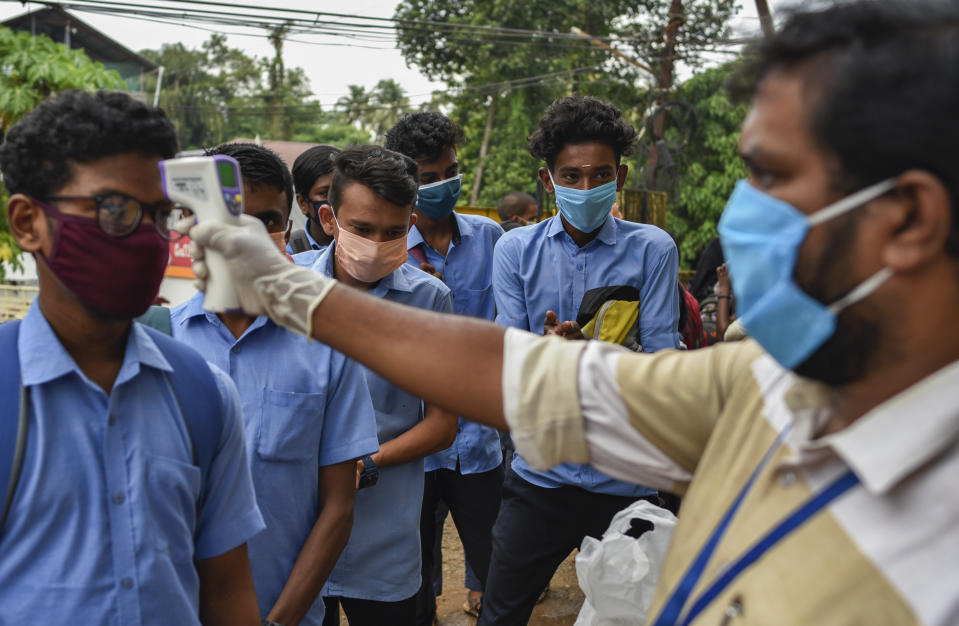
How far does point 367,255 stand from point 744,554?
6.85 ft

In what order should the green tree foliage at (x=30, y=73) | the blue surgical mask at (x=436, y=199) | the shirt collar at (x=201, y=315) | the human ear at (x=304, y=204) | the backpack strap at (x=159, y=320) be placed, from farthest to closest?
1. the green tree foliage at (x=30, y=73)
2. the human ear at (x=304, y=204)
3. the blue surgical mask at (x=436, y=199)
4. the shirt collar at (x=201, y=315)
5. the backpack strap at (x=159, y=320)

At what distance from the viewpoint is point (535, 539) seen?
3211 millimetres

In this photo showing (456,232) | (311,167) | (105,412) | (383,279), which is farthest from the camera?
(311,167)

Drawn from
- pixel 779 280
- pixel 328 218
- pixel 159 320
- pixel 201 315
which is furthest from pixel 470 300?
pixel 779 280

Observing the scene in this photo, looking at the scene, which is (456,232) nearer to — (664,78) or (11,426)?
(11,426)

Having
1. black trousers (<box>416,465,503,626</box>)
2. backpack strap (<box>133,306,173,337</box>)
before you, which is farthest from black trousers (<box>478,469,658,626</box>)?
Result: backpack strap (<box>133,306,173,337</box>)

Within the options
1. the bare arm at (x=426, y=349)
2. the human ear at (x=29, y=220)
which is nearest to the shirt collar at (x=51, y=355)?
the human ear at (x=29, y=220)

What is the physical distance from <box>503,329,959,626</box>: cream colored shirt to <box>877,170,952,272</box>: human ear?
16 cm

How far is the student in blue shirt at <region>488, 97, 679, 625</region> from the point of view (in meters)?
3.20

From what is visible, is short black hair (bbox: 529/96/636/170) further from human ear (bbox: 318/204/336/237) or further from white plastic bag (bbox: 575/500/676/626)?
white plastic bag (bbox: 575/500/676/626)

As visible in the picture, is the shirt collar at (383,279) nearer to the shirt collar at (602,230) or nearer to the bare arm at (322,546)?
the shirt collar at (602,230)

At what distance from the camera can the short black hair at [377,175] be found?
3000 millimetres

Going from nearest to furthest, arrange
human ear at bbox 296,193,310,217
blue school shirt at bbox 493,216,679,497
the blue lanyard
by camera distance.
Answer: the blue lanyard < blue school shirt at bbox 493,216,679,497 < human ear at bbox 296,193,310,217

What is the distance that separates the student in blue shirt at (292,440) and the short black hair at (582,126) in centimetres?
166
